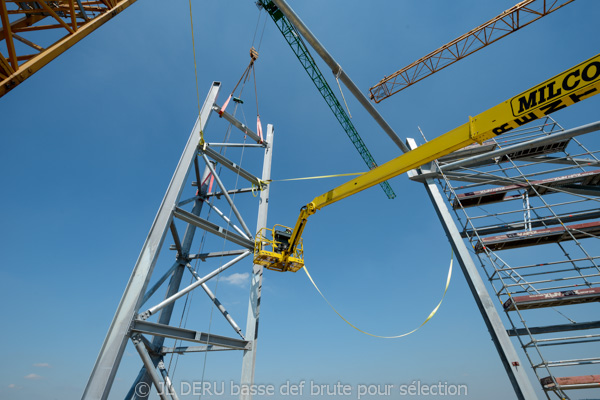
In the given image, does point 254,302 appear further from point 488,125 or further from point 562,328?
point 562,328

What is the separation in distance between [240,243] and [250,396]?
184 inches

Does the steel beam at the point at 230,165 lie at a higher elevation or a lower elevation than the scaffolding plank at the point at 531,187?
lower

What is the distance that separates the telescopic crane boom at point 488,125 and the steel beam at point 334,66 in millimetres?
6347

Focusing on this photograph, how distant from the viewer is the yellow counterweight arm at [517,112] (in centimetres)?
584

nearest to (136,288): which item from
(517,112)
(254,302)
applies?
(254,302)

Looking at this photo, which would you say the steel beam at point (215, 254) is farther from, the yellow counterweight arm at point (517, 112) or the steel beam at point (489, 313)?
the steel beam at point (489, 313)

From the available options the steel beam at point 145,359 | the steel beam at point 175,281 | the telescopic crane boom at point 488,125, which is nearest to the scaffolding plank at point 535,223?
the telescopic crane boom at point 488,125

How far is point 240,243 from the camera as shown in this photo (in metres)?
10.3

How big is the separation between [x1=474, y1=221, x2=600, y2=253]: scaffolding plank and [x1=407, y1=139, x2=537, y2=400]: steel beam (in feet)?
4.79

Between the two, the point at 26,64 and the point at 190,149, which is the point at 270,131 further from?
the point at 26,64

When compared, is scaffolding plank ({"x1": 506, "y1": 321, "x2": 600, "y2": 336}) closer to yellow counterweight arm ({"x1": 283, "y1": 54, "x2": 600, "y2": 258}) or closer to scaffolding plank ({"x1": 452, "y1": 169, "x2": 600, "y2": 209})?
scaffolding plank ({"x1": 452, "y1": 169, "x2": 600, "y2": 209})

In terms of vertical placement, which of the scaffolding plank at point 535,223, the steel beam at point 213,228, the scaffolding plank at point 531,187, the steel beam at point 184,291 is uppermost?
the scaffolding plank at point 531,187

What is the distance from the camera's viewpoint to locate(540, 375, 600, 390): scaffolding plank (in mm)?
9203

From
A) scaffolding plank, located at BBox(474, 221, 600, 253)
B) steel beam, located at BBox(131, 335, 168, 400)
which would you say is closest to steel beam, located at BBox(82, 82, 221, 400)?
steel beam, located at BBox(131, 335, 168, 400)
